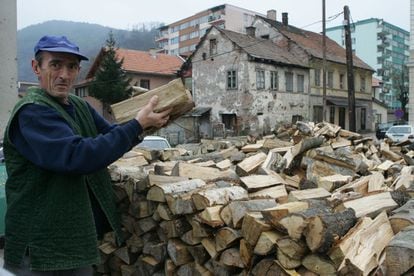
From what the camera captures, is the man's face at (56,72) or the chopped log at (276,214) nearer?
the man's face at (56,72)

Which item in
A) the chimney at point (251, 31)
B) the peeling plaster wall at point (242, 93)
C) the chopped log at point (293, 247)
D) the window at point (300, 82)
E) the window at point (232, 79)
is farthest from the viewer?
the chimney at point (251, 31)

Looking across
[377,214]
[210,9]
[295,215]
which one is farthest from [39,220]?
[210,9]

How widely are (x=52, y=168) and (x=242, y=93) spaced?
29385 mm

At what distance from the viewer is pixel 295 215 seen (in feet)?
8.84

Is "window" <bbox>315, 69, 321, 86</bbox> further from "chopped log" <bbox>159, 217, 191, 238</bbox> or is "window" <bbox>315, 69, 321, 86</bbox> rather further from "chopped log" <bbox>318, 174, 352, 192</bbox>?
"chopped log" <bbox>159, 217, 191, 238</bbox>

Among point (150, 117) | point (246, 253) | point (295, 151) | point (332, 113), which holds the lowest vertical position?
point (246, 253)

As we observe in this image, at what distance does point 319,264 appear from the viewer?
2.62 meters

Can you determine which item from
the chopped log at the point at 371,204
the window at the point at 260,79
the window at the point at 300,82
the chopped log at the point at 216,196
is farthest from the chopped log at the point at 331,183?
the window at the point at 300,82

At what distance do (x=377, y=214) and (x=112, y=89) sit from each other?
3053 cm

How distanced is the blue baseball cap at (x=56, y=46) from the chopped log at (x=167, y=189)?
143 centimetres

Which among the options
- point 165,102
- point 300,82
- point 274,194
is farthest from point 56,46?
point 300,82

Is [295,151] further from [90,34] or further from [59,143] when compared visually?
[90,34]

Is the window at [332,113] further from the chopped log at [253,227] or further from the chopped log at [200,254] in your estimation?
the chopped log at [253,227]

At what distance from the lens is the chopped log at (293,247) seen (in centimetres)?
268
